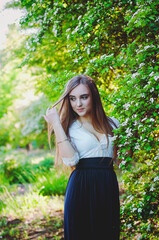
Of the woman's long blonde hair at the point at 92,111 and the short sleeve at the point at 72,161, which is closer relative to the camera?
the short sleeve at the point at 72,161

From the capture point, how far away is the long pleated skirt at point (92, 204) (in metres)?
1.99

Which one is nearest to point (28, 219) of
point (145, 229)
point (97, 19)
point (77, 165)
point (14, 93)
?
point (145, 229)

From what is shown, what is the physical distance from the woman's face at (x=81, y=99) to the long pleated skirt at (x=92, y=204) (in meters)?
0.44

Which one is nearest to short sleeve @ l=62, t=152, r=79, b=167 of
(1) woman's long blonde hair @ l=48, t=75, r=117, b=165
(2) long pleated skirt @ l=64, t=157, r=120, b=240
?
(2) long pleated skirt @ l=64, t=157, r=120, b=240

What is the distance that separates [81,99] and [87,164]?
1.91 feet

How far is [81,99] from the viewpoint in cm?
213

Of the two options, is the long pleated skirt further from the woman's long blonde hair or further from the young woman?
the woman's long blonde hair

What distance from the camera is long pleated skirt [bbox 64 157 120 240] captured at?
1.99m

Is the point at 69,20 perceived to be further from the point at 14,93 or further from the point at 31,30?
the point at 14,93

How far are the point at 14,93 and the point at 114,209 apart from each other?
45.3 feet

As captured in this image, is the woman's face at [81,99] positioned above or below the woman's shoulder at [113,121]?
above

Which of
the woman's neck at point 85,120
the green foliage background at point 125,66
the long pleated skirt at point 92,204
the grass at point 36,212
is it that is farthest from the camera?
the grass at point 36,212

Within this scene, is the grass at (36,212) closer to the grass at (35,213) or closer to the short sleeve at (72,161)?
the grass at (35,213)

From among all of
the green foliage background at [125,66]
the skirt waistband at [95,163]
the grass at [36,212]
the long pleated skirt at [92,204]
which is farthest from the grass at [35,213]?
the skirt waistband at [95,163]
